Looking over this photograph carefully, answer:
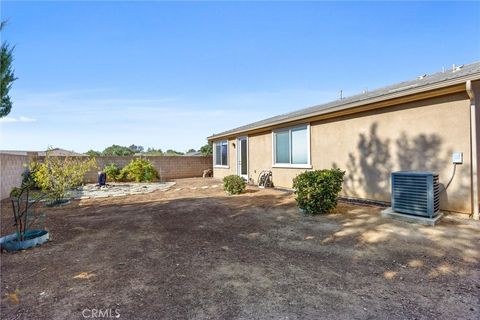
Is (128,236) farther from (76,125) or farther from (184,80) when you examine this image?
(76,125)

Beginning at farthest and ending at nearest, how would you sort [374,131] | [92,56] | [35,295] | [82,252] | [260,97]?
[260,97]
[92,56]
[374,131]
[82,252]
[35,295]

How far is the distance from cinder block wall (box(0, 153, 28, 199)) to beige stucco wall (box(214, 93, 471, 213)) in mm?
11077

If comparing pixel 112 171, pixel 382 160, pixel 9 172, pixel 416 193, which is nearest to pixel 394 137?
pixel 382 160

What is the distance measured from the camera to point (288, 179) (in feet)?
30.5

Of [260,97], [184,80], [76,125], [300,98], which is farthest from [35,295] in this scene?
[76,125]

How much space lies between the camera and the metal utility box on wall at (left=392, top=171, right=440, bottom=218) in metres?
4.64

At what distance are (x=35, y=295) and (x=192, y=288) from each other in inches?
61.4

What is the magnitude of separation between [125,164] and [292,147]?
1106 centimetres

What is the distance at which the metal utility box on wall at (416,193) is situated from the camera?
4.64 meters

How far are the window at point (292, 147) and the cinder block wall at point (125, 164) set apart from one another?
8763 millimetres

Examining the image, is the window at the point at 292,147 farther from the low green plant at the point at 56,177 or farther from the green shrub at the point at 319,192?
the low green plant at the point at 56,177

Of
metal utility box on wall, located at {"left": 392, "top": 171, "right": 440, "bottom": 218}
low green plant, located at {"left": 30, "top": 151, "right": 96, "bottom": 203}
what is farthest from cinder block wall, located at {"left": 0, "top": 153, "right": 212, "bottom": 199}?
metal utility box on wall, located at {"left": 392, "top": 171, "right": 440, "bottom": 218}

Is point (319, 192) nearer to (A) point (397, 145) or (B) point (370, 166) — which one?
(B) point (370, 166)

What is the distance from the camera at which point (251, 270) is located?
2.97 meters
